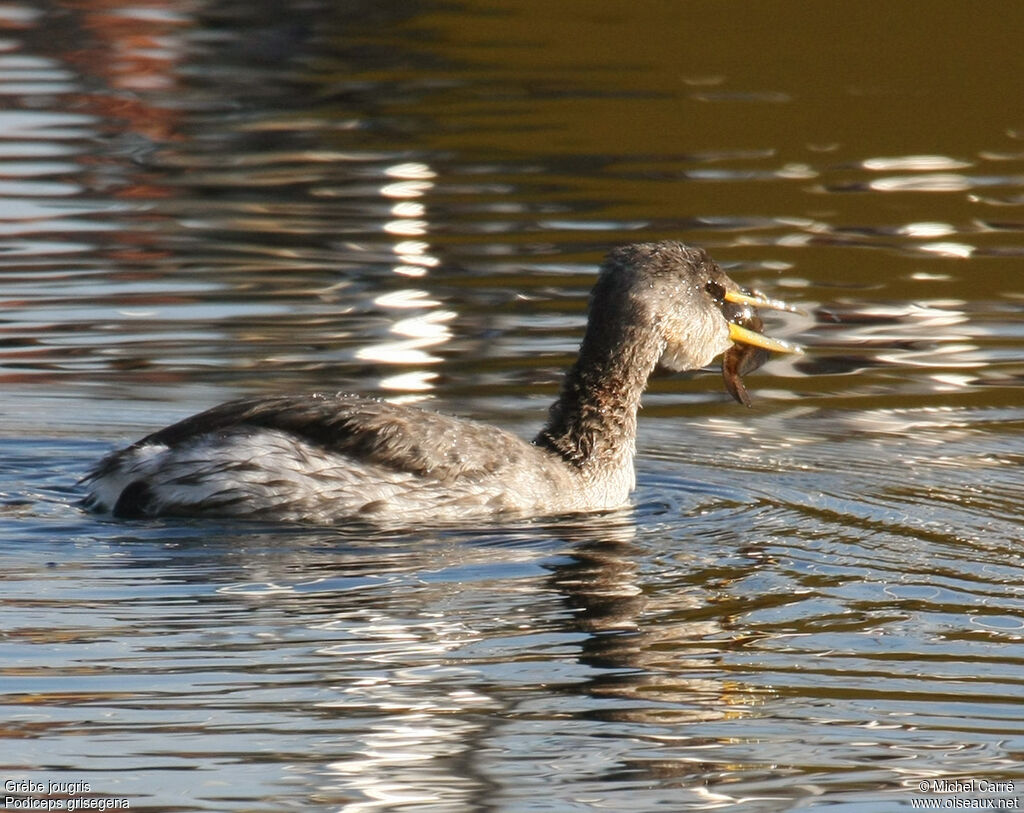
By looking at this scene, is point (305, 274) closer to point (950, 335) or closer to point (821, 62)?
point (950, 335)

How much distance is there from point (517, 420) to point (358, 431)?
7.12ft

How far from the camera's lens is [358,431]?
8.85 m

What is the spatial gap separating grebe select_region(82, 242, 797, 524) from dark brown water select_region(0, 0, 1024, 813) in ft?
0.67

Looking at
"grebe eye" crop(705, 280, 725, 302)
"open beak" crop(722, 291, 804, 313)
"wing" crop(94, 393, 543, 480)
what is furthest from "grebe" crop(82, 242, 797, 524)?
"open beak" crop(722, 291, 804, 313)

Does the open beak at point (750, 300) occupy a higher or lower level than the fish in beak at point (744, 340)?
higher

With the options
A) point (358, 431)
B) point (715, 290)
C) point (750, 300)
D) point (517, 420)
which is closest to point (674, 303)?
point (715, 290)

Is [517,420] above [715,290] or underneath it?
underneath

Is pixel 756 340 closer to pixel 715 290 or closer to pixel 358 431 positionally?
pixel 715 290

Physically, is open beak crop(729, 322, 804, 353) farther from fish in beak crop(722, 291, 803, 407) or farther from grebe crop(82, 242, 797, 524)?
grebe crop(82, 242, 797, 524)

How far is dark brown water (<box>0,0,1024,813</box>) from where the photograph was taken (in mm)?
6141

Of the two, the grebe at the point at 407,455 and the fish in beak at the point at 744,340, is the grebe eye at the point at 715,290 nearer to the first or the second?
the fish in beak at the point at 744,340

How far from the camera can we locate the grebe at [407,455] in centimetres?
877

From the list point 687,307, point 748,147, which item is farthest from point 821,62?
point 687,307

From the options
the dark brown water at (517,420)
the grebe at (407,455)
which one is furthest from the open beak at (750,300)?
the dark brown water at (517,420)
